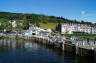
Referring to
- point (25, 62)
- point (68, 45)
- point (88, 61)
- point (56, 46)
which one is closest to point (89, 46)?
point (88, 61)

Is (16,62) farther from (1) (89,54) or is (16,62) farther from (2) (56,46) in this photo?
(2) (56,46)

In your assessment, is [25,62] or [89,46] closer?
[25,62]

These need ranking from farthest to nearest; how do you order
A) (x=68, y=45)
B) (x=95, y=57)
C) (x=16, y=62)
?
(x=68, y=45) < (x=16, y=62) < (x=95, y=57)

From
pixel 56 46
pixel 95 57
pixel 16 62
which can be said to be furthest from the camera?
pixel 56 46

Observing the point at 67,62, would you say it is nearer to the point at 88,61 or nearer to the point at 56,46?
the point at 88,61

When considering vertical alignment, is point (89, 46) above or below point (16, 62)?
above

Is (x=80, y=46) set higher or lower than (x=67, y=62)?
higher

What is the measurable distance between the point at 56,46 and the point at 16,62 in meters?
26.7

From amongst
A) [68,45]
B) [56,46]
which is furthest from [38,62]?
[56,46]

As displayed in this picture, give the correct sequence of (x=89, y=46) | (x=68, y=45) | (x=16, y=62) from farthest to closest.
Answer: (x=68, y=45)
(x=89, y=46)
(x=16, y=62)

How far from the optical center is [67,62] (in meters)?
41.5

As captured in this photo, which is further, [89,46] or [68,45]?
[68,45]

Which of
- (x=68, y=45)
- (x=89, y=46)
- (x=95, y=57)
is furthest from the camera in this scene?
(x=68, y=45)

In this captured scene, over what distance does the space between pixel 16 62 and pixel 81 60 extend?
13.4m
